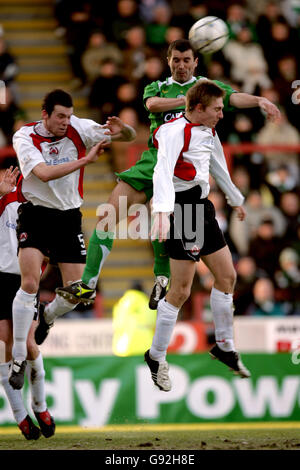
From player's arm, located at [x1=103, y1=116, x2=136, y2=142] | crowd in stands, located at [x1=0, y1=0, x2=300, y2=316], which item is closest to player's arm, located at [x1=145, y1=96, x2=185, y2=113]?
player's arm, located at [x1=103, y1=116, x2=136, y2=142]

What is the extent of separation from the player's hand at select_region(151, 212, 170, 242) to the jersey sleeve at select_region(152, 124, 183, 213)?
0.17 ft

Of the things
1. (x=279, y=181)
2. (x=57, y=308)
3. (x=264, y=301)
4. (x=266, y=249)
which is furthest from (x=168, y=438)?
(x=279, y=181)

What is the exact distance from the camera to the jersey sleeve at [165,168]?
29.4 feet

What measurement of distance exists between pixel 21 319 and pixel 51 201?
1130mm

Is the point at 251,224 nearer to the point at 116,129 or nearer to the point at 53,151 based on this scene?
the point at 116,129

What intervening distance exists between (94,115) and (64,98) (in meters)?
7.57

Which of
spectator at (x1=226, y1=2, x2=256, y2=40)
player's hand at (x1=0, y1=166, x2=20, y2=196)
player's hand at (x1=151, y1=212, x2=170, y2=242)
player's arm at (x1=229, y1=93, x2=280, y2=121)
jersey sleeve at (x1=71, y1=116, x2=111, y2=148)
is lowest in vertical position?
player's hand at (x1=151, y1=212, x2=170, y2=242)

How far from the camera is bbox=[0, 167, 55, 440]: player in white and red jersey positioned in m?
10.5

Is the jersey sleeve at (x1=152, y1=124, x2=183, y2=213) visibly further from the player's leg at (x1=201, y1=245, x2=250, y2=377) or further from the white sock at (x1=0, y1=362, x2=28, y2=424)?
the white sock at (x1=0, y1=362, x2=28, y2=424)

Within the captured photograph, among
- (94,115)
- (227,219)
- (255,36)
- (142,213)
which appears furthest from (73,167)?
(255,36)

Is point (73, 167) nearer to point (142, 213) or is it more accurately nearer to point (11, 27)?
point (142, 213)

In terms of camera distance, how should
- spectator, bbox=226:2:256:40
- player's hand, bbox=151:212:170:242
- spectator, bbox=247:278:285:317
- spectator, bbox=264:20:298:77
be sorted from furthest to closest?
1. spectator, bbox=264:20:298:77
2. spectator, bbox=226:2:256:40
3. spectator, bbox=247:278:285:317
4. player's hand, bbox=151:212:170:242

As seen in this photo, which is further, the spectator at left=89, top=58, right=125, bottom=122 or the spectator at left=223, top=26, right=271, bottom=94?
the spectator at left=223, top=26, right=271, bottom=94

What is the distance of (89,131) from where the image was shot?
9.95 m
